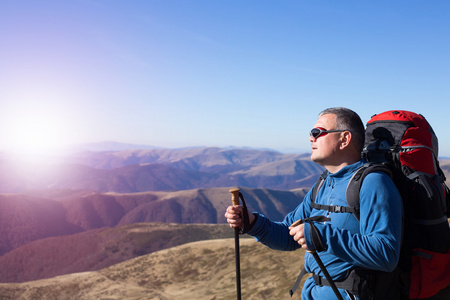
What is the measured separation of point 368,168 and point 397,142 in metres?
0.61

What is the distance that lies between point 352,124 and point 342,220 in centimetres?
75

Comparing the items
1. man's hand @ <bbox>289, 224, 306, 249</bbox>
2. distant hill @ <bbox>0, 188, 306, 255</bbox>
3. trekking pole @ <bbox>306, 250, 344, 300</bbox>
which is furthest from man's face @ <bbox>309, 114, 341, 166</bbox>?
distant hill @ <bbox>0, 188, 306, 255</bbox>

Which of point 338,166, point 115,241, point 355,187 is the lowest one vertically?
point 115,241

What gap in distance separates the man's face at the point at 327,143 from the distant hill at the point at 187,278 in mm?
10223

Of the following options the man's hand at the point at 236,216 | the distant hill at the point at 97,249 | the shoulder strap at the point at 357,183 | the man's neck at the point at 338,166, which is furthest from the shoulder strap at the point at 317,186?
the distant hill at the point at 97,249

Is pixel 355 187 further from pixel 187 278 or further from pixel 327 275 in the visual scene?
pixel 187 278

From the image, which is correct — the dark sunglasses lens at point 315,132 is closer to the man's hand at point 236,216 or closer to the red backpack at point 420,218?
the red backpack at point 420,218

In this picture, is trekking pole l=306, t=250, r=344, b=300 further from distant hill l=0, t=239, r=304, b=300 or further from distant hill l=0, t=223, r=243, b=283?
distant hill l=0, t=223, r=243, b=283

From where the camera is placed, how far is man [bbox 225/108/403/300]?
2176 millimetres

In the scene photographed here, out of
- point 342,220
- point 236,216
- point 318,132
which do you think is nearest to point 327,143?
point 318,132

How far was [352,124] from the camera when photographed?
2676mm

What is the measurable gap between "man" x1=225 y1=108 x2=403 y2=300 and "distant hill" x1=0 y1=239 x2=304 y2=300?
9.80 m

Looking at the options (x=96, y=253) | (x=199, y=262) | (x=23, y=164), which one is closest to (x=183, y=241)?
(x=96, y=253)

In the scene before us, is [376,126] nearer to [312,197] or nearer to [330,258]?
[312,197]
